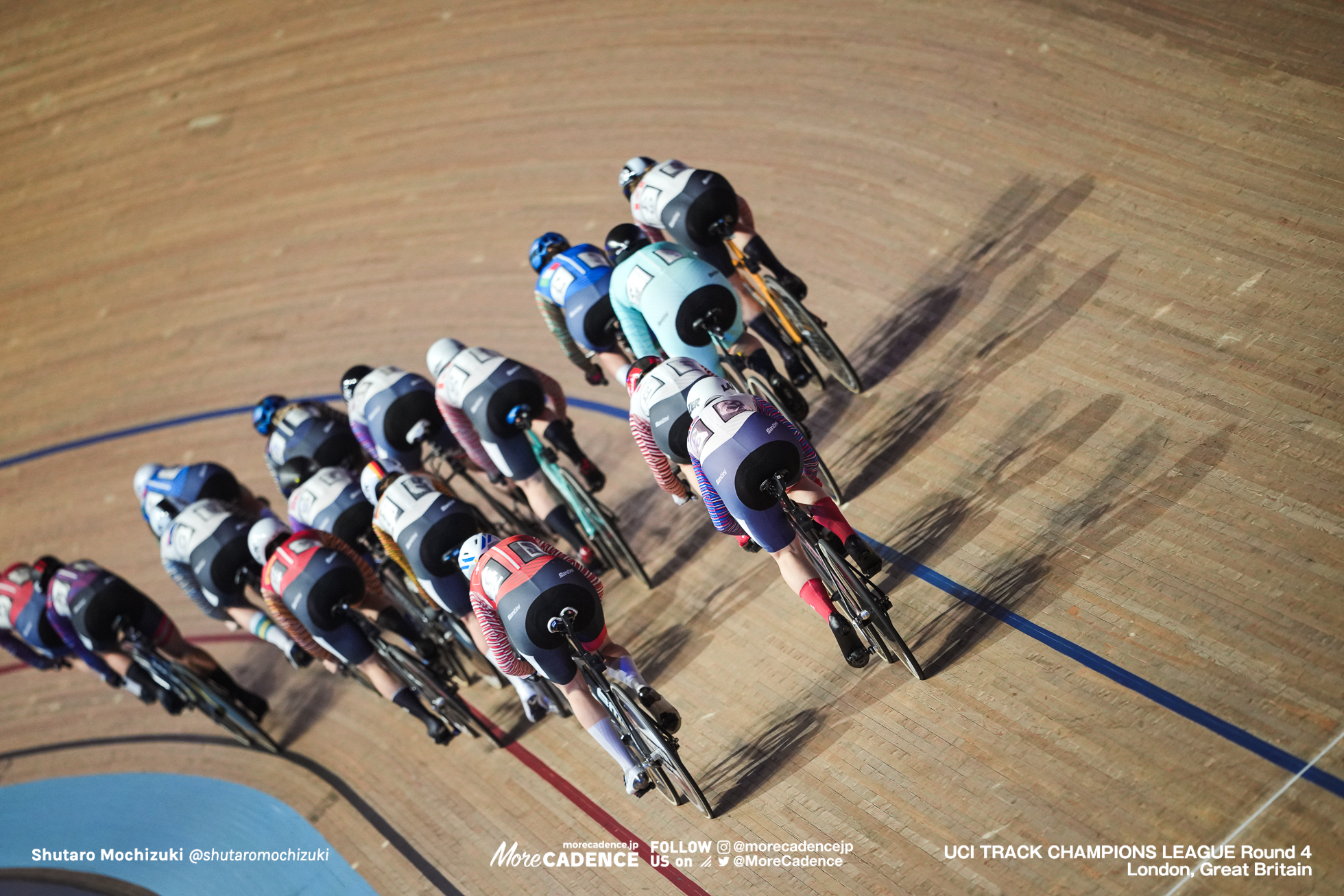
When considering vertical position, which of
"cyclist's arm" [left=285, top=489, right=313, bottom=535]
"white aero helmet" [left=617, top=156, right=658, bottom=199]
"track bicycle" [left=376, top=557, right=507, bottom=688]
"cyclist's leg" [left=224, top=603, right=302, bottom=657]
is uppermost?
"white aero helmet" [left=617, top=156, right=658, bottom=199]

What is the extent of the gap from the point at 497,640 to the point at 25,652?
493 cm

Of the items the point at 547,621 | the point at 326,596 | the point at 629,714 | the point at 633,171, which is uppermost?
the point at 633,171

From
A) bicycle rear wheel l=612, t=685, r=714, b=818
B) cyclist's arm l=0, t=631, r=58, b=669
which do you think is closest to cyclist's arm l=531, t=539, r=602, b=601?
bicycle rear wheel l=612, t=685, r=714, b=818

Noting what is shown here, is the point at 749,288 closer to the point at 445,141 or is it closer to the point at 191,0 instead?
the point at 445,141

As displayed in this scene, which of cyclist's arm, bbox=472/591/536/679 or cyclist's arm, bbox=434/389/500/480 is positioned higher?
cyclist's arm, bbox=434/389/500/480

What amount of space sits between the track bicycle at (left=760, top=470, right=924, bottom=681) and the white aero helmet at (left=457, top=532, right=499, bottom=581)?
135 centimetres

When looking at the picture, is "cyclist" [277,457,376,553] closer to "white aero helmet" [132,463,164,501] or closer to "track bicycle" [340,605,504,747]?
"track bicycle" [340,605,504,747]

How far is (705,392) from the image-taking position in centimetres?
458

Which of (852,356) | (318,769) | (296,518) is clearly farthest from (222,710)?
(852,356)

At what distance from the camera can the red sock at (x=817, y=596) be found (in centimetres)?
464

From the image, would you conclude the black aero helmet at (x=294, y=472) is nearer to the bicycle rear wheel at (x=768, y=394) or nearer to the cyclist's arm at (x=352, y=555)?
the cyclist's arm at (x=352, y=555)

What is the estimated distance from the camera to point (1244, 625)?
427 cm

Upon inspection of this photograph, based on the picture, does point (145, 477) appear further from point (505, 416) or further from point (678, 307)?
point (678, 307)

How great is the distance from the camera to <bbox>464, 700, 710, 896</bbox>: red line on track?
473 cm
